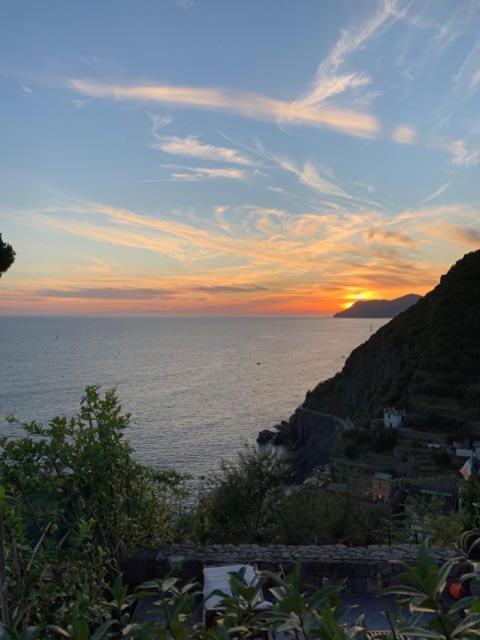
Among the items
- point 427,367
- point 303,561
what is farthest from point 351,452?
point 303,561

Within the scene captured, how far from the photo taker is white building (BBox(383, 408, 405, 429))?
51531 mm

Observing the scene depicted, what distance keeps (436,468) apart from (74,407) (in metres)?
52.4

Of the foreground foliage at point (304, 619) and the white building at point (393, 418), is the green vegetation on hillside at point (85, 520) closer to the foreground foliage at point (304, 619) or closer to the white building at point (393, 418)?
the foreground foliage at point (304, 619)

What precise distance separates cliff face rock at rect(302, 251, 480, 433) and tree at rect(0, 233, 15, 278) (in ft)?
153

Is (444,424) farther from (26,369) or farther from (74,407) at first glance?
(26,369)

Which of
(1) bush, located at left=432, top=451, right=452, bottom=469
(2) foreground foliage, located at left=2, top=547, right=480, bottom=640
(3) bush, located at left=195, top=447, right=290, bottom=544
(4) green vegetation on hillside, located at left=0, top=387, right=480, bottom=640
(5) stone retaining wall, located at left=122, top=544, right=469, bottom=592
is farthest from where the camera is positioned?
(1) bush, located at left=432, top=451, right=452, bottom=469

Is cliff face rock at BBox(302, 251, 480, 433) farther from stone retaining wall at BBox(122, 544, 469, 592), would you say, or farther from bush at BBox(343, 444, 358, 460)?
stone retaining wall at BBox(122, 544, 469, 592)

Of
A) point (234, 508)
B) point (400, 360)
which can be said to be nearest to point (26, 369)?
point (400, 360)

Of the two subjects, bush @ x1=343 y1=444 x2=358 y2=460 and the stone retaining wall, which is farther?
bush @ x1=343 y1=444 x2=358 y2=460

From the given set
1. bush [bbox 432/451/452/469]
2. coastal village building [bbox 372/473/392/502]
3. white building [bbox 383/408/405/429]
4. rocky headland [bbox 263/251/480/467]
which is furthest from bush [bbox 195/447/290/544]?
rocky headland [bbox 263/251/480/467]

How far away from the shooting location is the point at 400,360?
6600 centimetres

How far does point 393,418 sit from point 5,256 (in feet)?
152

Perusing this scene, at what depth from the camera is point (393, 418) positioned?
170ft

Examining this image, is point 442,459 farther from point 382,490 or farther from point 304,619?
point 304,619
